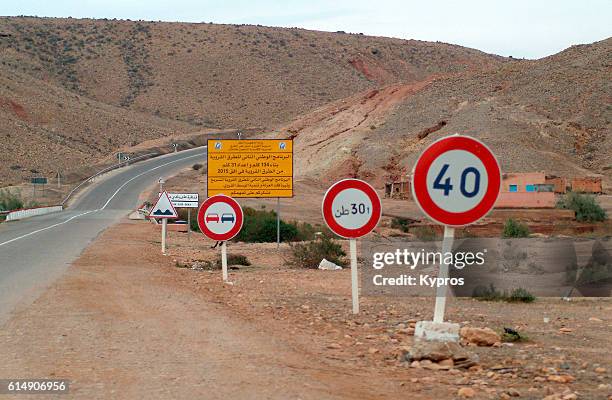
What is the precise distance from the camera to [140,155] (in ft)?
293

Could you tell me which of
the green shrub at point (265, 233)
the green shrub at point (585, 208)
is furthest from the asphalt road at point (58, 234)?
the green shrub at point (585, 208)

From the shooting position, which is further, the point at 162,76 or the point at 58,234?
the point at 162,76

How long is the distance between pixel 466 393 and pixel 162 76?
130 metres

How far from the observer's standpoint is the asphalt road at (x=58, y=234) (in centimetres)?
1513

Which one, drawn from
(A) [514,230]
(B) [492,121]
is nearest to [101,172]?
(B) [492,121]

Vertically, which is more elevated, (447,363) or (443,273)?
(443,273)

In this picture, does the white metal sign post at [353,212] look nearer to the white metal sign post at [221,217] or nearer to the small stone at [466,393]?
the small stone at [466,393]

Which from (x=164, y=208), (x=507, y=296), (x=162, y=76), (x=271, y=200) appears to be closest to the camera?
(x=507, y=296)

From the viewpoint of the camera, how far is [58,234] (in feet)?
106

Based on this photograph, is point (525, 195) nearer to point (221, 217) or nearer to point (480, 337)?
point (221, 217)

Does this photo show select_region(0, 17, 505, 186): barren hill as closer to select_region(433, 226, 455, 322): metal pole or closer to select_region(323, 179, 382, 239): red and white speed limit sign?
select_region(323, 179, 382, 239): red and white speed limit sign

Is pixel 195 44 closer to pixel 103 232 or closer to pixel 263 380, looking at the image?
pixel 103 232

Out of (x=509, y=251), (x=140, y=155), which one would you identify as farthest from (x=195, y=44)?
(x=509, y=251)

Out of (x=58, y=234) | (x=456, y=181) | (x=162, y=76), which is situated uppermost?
(x=162, y=76)
